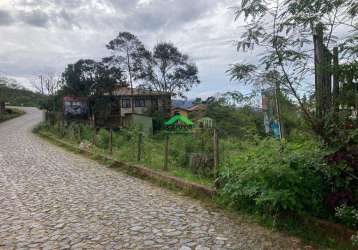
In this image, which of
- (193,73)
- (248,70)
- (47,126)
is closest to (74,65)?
(47,126)

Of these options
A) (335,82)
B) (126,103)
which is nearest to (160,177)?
(335,82)

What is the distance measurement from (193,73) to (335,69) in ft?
121

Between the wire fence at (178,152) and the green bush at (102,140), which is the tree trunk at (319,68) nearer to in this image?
the wire fence at (178,152)

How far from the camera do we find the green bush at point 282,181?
196 inches

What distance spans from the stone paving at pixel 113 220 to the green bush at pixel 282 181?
43 centimetres

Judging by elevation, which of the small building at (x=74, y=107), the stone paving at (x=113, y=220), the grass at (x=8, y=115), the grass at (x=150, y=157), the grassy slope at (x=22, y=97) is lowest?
the stone paving at (x=113, y=220)

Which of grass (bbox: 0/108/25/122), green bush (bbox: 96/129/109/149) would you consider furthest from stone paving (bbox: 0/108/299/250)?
grass (bbox: 0/108/25/122)

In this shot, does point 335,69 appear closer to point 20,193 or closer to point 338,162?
point 338,162

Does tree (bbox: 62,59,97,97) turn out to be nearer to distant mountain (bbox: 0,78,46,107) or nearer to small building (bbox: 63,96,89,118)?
small building (bbox: 63,96,89,118)

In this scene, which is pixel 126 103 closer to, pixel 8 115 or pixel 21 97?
pixel 8 115

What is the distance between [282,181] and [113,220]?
2648 mm

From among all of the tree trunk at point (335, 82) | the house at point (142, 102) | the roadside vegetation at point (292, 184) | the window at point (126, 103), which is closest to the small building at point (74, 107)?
the house at point (142, 102)

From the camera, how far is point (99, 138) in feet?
58.1

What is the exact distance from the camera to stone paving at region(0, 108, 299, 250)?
464 centimetres
